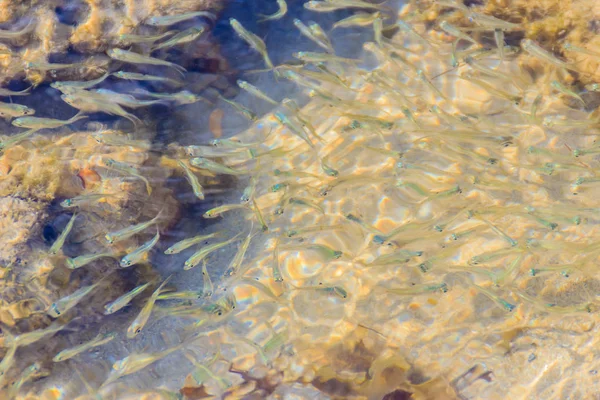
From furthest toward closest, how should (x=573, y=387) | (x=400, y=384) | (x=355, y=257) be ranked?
(x=355, y=257), (x=400, y=384), (x=573, y=387)

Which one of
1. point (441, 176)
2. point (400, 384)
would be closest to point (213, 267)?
point (400, 384)

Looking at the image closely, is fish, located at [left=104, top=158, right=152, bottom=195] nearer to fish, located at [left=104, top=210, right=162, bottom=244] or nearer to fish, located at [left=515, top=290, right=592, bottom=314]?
fish, located at [left=104, top=210, right=162, bottom=244]

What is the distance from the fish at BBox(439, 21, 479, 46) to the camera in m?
4.56

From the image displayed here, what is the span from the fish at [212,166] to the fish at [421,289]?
204 centimetres

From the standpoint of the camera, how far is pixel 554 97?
183 inches

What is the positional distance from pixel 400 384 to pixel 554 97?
3.51m

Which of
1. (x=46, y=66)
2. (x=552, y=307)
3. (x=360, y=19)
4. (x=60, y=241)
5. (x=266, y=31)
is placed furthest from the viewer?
(x=266, y=31)

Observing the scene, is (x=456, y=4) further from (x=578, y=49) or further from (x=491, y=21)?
(x=578, y=49)

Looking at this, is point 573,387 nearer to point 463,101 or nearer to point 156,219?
point 463,101

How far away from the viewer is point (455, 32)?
4621mm

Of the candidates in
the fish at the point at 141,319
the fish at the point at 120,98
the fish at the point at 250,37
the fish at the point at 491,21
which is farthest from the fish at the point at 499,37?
the fish at the point at 141,319

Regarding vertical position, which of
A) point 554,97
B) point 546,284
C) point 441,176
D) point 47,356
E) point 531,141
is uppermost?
point 554,97

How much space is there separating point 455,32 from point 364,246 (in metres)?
2.58

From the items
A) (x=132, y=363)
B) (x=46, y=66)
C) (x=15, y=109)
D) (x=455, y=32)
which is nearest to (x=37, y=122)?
(x=15, y=109)
